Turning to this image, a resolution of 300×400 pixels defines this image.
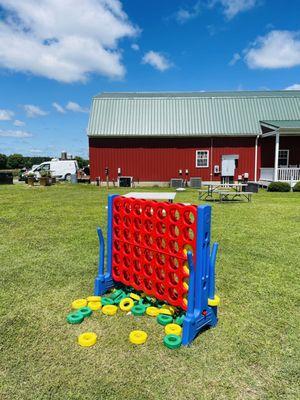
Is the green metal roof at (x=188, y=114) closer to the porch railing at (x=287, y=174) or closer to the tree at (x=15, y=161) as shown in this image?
the porch railing at (x=287, y=174)

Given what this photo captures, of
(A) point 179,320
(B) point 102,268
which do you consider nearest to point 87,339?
(A) point 179,320

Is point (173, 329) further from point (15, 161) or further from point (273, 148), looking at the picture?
point (15, 161)

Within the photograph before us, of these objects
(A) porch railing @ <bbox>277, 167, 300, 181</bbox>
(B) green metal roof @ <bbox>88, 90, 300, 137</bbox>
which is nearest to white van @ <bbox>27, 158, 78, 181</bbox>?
(B) green metal roof @ <bbox>88, 90, 300, 137</bbox>

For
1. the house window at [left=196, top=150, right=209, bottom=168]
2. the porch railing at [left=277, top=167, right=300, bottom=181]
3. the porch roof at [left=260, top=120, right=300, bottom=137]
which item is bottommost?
the porch railing at [left=277, top=167, right=300, bottom=181]

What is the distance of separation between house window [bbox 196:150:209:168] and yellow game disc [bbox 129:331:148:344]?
2153 cm

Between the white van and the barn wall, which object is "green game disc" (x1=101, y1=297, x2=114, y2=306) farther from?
the white van

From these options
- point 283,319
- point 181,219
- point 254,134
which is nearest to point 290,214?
point 283,319

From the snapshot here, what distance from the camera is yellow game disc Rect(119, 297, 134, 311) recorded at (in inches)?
149

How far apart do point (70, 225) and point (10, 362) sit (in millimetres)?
5944

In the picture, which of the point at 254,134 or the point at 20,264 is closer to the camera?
the point at 20,264

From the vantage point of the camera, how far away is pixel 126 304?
3.92m

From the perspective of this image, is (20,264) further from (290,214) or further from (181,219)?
(290,214)

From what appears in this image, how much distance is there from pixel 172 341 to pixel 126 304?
99 centimetres

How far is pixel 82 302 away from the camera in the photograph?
3.92m
